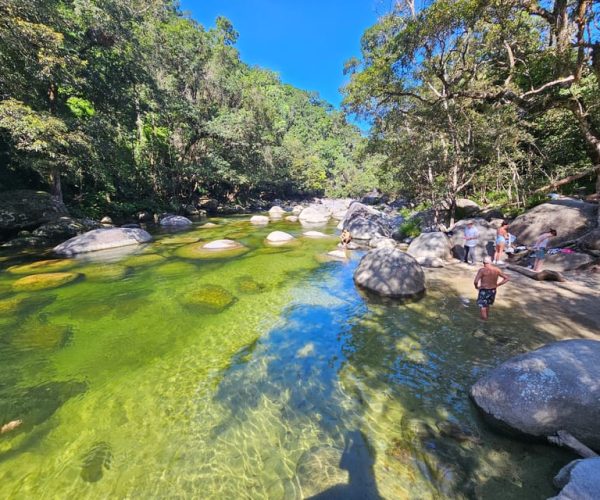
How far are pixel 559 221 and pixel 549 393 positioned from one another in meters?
10.4

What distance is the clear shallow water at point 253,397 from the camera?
125 inches

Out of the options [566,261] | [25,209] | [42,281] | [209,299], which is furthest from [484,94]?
[25,209]

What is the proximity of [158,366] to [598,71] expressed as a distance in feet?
49.7

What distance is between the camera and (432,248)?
12.2 m

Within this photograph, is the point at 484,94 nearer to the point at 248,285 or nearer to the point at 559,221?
the point at 559,221

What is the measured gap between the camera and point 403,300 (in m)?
8.02

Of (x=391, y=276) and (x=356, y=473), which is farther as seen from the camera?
(x=391, y=276)

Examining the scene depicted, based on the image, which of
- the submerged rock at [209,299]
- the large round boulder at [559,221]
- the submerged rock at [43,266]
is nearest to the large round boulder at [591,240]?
the large round boulder at [559,221]

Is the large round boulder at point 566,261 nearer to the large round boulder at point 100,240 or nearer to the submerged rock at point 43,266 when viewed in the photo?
the submerged rock at point 43,266

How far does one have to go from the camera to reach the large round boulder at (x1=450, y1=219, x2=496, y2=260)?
11594 millimetres

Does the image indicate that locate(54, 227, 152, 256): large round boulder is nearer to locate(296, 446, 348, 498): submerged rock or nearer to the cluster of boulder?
locate(296, 446, 348, 498): submerged rock

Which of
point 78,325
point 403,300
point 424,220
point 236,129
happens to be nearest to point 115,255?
point 78,325

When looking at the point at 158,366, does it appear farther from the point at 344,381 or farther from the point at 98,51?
the point at 98,51

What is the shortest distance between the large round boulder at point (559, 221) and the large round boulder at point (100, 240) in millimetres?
18308
